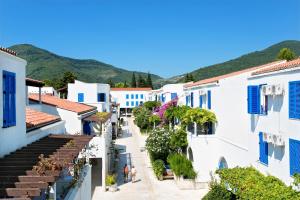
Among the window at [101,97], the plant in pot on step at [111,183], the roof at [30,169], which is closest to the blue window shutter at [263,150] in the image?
the roof at [30,169]

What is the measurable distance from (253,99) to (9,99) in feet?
36.5

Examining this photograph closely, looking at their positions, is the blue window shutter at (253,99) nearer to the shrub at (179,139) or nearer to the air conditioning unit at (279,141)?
the air conditioning unit at (279,141)

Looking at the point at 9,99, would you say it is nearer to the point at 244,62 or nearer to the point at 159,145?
the point at 159,145

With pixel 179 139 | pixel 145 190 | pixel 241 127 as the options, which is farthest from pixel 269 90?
pixel 179 139

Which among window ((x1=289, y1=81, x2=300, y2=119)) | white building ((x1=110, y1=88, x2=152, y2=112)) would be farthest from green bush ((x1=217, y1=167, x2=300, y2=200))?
white building ((x1=110, y1=88, x2=152, y2=112))

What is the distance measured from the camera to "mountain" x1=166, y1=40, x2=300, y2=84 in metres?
152

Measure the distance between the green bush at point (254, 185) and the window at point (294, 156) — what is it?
0.72 m

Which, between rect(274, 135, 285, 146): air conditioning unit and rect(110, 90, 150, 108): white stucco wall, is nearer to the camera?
rect(274, 135, 285, 146): air conditioning unit

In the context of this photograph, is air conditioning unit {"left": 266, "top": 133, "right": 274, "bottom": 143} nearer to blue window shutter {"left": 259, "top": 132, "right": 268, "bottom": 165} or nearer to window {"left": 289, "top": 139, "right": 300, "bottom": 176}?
blue window shutter {"left": 259, "top": 132, "right": 268, "bottom": 165}

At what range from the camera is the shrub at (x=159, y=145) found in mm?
32250

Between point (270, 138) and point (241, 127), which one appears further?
point (241, 127)

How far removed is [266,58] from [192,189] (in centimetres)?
14129

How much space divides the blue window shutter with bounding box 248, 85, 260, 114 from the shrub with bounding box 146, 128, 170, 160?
49.4 ft

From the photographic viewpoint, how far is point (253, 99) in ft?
57.7
